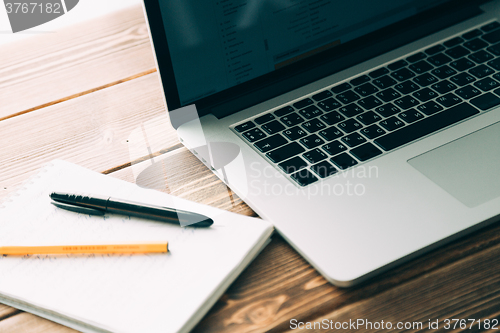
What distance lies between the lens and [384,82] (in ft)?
2.07

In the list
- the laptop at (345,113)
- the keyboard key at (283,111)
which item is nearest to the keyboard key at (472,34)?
the laptop at (345,113)

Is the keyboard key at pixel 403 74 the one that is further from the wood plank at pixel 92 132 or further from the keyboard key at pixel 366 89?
the wood plank at pixel 92 132

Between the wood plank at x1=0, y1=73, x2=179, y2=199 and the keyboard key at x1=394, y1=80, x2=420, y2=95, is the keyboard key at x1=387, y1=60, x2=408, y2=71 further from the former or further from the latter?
the wood plank at x1=0, y1=73, x2=179, y2=199

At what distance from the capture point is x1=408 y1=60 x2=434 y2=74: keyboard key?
65cm

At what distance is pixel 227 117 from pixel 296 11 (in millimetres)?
168

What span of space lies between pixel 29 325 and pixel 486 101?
1.92ft

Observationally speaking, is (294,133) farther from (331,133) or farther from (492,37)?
(492,37)

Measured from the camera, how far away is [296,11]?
60 cm

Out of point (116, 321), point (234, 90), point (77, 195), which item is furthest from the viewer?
point (234, 90)

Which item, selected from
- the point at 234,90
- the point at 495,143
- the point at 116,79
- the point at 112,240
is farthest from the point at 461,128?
the point at 116,79

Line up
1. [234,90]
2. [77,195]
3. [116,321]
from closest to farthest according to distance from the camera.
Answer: [116,321] → [77,195] → [234,90]

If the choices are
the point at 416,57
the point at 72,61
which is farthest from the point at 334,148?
the point at 72,61

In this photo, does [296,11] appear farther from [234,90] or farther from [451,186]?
[451,186]

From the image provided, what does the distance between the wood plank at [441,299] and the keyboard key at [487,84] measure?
0.28m
